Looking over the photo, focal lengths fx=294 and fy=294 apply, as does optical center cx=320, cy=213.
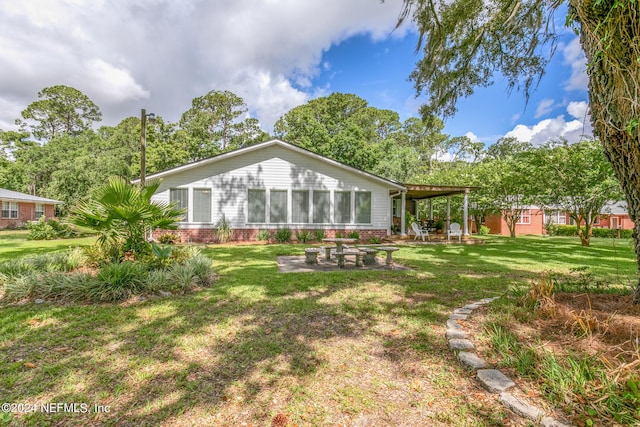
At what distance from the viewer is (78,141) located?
32812 millimetres

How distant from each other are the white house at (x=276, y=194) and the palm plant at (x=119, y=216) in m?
8.22

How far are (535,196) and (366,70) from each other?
11565mm

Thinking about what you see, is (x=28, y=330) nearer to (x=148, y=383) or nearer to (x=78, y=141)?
(x=148, y=383)

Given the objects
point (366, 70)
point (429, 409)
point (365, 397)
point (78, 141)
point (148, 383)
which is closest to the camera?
point (429, 409)

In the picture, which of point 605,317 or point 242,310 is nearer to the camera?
point 605,317

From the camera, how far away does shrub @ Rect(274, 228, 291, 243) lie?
14462 mm

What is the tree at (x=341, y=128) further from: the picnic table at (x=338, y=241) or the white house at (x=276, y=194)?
the picnic table at (x=338, y=241)

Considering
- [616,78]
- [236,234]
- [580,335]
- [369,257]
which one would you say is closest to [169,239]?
[236,234]

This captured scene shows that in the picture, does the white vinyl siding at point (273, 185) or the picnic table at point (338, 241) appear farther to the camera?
the white vinyl siding at point (273, 185)

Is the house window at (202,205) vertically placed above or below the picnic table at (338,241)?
above

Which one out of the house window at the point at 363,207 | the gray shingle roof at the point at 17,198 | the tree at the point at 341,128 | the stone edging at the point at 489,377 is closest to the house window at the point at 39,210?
the gray shingle roof at the point at 17,198

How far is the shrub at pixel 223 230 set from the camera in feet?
46.1

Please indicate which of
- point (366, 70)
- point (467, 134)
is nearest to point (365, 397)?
point (366, 70)

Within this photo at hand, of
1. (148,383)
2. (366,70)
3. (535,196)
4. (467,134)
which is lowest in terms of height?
(148,383)
